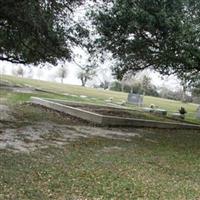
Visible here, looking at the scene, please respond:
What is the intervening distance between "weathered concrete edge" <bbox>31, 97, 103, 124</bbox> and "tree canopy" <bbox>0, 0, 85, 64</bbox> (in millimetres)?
4095

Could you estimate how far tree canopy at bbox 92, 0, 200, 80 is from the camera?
36.7ft

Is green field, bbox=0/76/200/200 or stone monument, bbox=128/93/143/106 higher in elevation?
stone monument, bbox=128/93/143/106

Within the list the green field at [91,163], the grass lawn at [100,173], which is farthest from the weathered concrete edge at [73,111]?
the grass lawn at [100,173]

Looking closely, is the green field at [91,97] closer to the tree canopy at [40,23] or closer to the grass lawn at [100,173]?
the tree canopy at [40,23]

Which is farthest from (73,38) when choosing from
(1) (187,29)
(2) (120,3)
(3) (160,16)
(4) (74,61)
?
(1) (187,29)

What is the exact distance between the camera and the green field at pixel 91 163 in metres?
5.92

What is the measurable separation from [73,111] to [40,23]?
25.6ft

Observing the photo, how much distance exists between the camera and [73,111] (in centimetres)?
1656

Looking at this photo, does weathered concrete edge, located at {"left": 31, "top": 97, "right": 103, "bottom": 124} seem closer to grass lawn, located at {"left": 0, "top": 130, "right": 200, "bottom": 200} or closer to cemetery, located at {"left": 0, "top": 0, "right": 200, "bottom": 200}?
cemetery, located at {"left": 0, "top": 0, "right": 200, "bottom": 200}

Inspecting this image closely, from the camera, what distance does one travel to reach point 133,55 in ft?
45.9

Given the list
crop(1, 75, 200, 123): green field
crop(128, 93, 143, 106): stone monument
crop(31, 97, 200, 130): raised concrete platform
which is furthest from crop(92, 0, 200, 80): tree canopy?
crop(128, 93, 143, 106): stone monument

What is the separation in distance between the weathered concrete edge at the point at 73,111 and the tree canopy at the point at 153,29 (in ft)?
9.61

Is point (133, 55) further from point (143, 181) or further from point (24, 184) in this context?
point (24, 184)

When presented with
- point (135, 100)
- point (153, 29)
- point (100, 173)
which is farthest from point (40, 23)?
point (135, 100)
